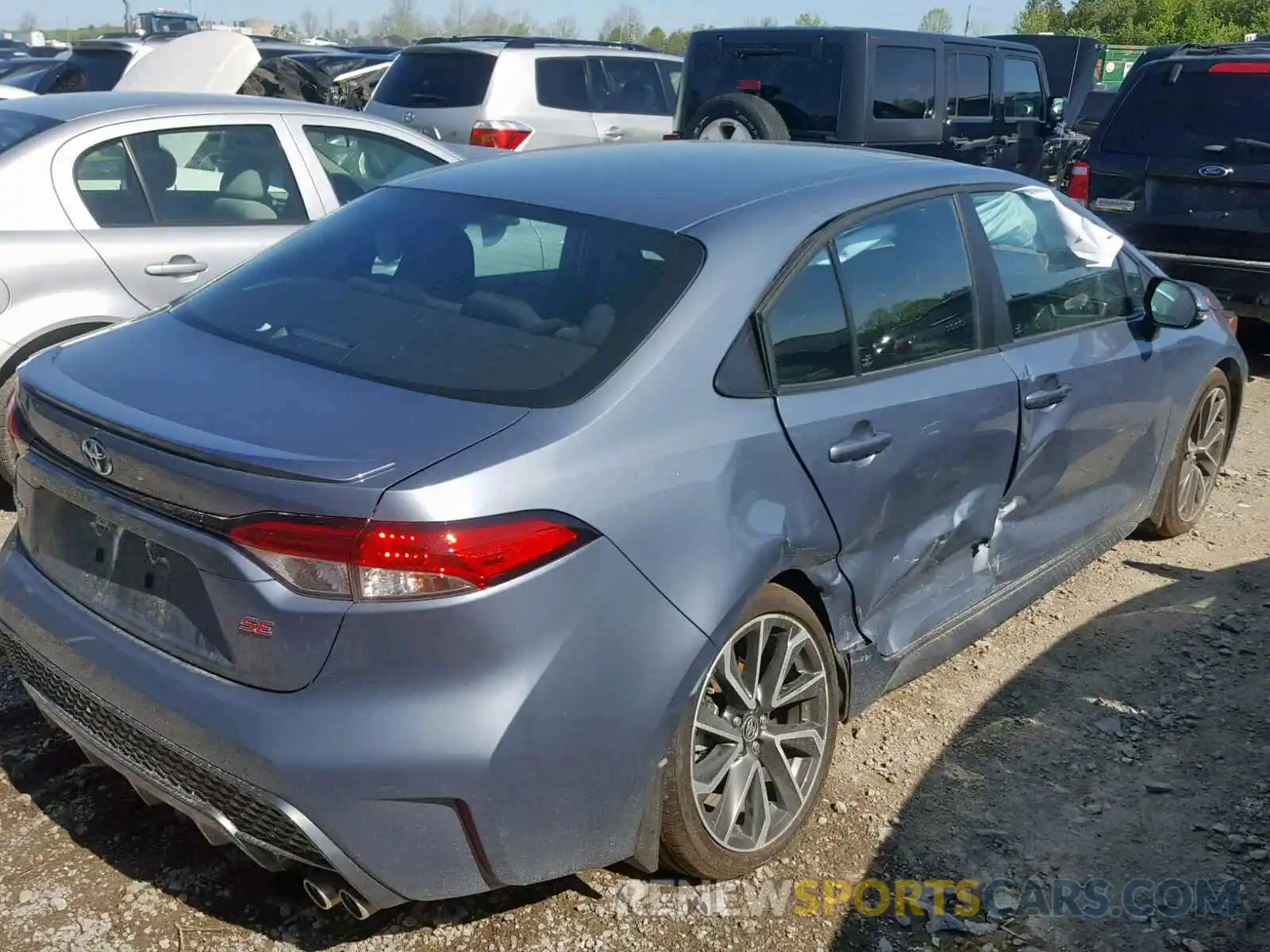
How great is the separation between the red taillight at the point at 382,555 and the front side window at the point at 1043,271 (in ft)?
6.88

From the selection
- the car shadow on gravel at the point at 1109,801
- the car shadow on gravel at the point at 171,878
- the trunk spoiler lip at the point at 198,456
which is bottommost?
the car shadow on gravel at the point at 1109,801

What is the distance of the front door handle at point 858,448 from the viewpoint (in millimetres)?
3020

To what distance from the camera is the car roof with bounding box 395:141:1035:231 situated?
10.5 ft

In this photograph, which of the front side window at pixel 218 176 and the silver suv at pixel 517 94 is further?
the silver suv at pixel 517 94

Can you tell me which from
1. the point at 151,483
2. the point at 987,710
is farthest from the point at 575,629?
the point at 987,710

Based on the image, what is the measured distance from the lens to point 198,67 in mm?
8539

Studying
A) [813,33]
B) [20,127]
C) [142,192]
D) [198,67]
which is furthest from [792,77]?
[20,127]

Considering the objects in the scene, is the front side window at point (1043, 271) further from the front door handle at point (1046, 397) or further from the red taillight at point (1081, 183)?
the red taillight at point (1081, 183)

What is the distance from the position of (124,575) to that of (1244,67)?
7227 mm

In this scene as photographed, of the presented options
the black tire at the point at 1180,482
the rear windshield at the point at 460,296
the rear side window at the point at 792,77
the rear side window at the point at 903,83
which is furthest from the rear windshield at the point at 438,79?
the rear windshield at the point at 460,296

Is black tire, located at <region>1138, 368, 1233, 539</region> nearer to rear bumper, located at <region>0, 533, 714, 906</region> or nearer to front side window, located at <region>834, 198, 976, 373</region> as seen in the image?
front side window, located at <region>834, 198, 976, 373</region>

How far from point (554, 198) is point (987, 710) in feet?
6.57

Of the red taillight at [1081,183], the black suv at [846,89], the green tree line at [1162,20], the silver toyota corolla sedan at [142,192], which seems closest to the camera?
the silver toyota corolla sedan at [142,192]

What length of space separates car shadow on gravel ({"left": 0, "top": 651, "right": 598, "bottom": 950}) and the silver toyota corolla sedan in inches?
73.6
